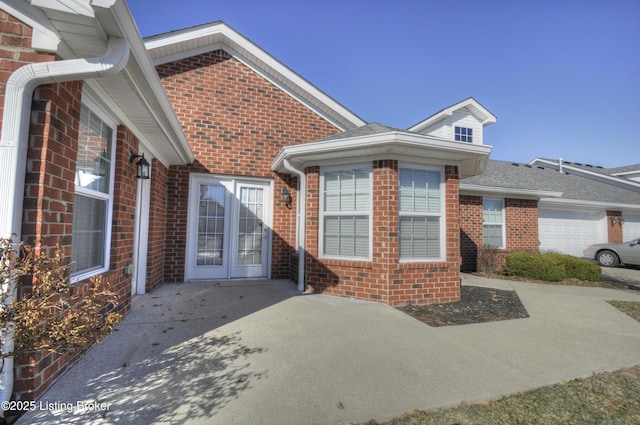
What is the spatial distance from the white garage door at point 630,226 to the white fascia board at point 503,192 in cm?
605

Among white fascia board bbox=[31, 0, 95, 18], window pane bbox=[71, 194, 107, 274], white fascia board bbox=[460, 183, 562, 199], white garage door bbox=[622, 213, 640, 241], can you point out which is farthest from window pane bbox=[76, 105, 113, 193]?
white garage door bbox=[622, 213, 640, 241]

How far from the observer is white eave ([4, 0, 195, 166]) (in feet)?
6.26

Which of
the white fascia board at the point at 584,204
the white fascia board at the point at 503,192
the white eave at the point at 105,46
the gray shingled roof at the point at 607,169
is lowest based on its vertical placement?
the white fascia board at the point at 584,204

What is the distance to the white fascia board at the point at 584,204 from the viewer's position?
1114cm

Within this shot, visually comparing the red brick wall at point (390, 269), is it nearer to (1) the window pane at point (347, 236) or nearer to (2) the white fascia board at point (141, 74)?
(1) the window pane at point (347, 236)

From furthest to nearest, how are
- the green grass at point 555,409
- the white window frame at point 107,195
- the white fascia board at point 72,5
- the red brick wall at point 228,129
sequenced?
the red brick wall at point 228,129 → the white window frame at point 107,195 → the green grass at point 555,409 → the white fascia board at point 72,5

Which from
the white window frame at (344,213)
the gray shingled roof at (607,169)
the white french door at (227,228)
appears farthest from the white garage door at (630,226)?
the white french door at (227,228)

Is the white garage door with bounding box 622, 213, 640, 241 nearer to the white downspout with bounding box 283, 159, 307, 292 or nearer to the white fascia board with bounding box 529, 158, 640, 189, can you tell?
the white fascia board with bounding box 529, 158, 640, 189

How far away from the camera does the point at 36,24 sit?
2.08 metres

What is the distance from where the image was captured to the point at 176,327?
11.9 ft

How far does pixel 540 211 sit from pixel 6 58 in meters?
14.2

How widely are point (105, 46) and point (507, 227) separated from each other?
11.1 m

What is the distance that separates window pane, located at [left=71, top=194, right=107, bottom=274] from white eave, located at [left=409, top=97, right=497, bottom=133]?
10146 millimetres

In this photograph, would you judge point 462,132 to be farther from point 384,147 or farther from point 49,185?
point 49,185
